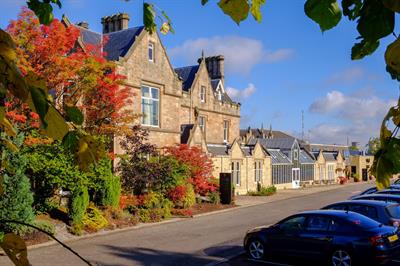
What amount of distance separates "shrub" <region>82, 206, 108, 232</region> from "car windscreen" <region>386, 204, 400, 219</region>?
11.5m

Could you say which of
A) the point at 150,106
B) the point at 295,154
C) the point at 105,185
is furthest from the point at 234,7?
the point at 295,154

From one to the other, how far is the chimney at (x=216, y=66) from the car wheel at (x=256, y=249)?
36779 mm

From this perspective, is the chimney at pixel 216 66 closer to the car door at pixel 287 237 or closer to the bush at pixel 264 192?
the bush at pixel 264 192

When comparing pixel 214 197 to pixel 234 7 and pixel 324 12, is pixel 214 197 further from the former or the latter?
pixel 324 12

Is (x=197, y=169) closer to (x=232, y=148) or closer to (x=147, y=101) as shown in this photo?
(x=147, y=101)

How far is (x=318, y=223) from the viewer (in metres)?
13.3

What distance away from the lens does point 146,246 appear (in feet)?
55.3

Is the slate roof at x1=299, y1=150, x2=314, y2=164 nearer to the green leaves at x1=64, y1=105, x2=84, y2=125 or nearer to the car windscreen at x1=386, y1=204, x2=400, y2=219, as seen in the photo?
the car windscreen at x1=386, y1=204, x2=400, y2=219

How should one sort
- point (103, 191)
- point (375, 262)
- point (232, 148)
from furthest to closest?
point (232, 148) → point (103, 191) → point (375, 262)

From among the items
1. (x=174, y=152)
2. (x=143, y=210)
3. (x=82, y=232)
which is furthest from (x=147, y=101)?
(x=82, y=232)

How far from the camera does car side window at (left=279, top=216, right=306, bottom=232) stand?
13638 millimetres

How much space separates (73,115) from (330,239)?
39.4 ft

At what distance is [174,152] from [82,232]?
395 inches

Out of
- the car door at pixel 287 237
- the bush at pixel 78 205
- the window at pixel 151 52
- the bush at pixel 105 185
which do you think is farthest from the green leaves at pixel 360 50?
the window at pixel 151 52
